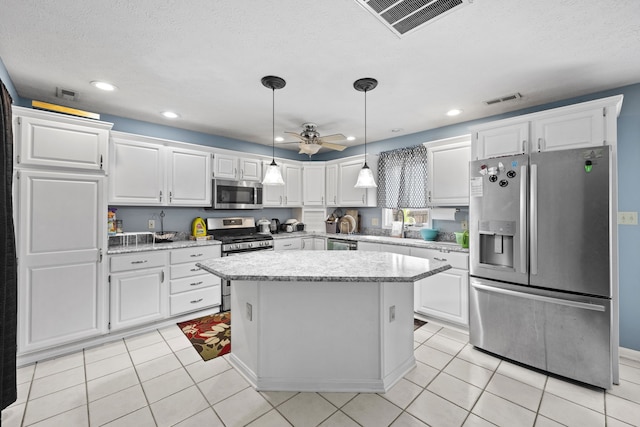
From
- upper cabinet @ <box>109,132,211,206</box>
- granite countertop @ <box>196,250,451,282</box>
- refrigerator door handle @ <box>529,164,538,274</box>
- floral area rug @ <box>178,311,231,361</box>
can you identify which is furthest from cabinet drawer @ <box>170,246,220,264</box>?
refrigerator door handle @ <box>529,164,538,274</box>

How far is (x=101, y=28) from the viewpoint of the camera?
1789mm

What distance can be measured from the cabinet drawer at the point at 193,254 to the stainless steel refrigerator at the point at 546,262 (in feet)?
9.81

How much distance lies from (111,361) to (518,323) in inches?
144

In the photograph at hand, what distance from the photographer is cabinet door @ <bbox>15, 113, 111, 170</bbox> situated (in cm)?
242

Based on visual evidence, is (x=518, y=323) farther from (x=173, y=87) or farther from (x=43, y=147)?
(x=43, y=147)

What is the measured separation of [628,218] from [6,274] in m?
4.85

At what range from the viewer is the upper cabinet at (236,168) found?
3959mm

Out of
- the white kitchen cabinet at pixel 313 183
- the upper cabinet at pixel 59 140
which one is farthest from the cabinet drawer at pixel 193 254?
the white kitchen cabinet at pixel 313 183

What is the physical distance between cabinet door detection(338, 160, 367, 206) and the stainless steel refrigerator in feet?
6.33

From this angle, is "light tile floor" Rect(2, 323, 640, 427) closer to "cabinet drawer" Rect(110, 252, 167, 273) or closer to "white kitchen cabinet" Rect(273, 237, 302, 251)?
"cabinet drawer" Rect(110, 252, 167, 273)

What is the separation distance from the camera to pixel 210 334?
10.00ft

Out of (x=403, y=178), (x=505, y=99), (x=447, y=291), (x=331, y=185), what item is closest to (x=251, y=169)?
(x=331, y=185)

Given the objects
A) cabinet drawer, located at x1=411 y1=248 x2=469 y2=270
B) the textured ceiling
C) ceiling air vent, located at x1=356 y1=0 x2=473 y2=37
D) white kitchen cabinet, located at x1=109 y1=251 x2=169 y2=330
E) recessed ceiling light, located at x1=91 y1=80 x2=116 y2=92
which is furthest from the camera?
cabinet drawer, located at x1=411 y1=248 x2=469 y2=270

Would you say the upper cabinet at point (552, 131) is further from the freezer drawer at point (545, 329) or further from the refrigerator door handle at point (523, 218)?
the freezer drawer at point (545, 329)
